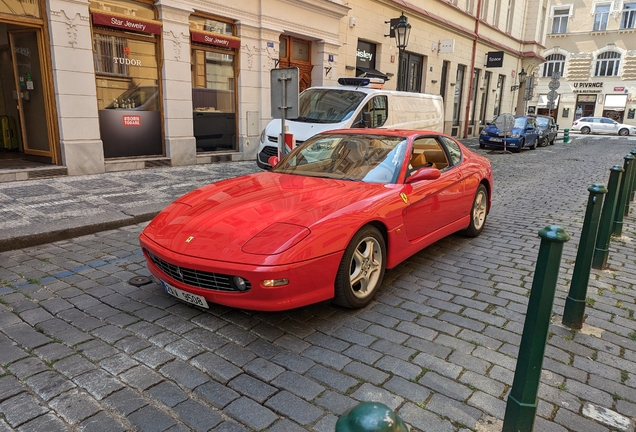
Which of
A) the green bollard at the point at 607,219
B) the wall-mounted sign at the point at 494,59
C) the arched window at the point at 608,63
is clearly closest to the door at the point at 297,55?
the green bollard at the point at 607,219

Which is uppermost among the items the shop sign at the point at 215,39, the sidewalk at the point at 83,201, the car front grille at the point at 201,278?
the shop sign at the point at 215,39

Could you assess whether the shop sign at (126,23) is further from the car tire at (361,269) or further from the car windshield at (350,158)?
the car tire at (361,269)

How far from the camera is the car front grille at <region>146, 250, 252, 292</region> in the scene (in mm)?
3146

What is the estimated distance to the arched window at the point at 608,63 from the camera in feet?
147

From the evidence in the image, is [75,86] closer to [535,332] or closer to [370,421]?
[535,332]

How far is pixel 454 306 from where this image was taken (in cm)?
383

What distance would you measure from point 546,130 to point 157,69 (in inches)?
785

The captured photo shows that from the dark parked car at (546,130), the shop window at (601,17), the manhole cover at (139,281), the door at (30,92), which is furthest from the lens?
the shop window at (601,17)

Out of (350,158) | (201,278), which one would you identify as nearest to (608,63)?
(350,158)

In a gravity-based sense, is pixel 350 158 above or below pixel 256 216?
above

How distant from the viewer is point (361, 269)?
368cm

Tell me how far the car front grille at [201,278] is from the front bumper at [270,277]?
0.02 meters

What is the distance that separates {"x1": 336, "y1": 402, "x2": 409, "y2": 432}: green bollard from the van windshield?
921 centimetres

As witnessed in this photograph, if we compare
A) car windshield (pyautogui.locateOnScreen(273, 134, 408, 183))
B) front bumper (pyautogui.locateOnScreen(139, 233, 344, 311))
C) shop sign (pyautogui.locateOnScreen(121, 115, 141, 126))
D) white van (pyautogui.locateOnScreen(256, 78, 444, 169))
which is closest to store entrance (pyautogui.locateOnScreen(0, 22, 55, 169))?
shop sign (pyautogui.locateOnScreen(121, 115, 141, 126))
